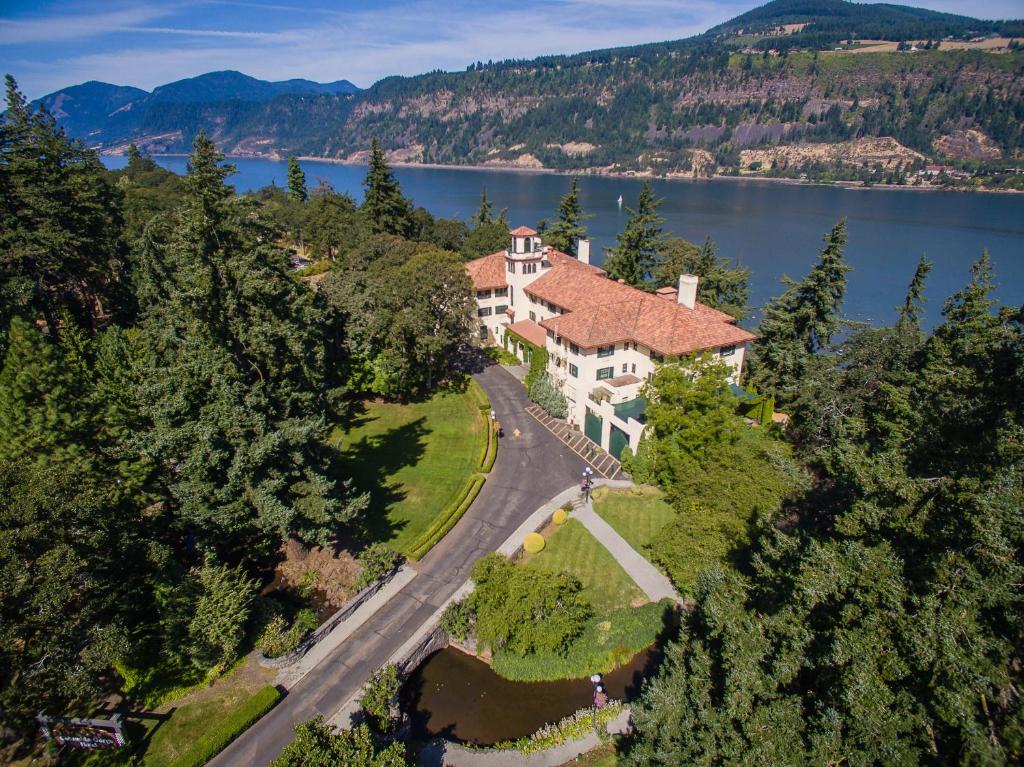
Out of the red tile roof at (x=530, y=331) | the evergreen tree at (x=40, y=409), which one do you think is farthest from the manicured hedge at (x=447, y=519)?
the red tile roof at (x=530, y=331)

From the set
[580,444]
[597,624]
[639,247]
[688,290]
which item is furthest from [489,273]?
[597,624]

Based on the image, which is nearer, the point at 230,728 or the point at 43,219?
the point at 230,728

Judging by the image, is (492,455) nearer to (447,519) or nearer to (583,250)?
(447,519)

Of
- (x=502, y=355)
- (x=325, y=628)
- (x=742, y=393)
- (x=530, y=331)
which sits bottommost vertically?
(x=502, y=355)

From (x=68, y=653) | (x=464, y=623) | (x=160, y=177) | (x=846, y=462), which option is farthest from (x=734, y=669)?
(x=160, y=177)

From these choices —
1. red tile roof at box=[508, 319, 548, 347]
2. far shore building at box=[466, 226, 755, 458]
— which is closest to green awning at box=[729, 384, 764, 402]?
far shore building at box=[466, 226, 755, 458]

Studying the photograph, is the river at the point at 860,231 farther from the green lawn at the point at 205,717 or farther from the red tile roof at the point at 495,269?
the green lawn at the point at 205,717

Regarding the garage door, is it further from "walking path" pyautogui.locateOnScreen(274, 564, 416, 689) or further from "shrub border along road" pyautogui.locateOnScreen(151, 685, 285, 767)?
"shrub border along road" pyautogui.locateOnScreen(151, 685, 285, 767)
